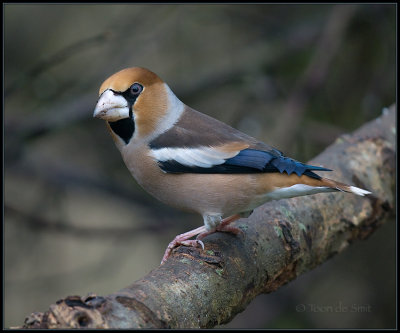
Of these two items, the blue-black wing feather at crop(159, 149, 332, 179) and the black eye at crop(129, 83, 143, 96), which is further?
the black eye at crop(129, 83, 143, 96)

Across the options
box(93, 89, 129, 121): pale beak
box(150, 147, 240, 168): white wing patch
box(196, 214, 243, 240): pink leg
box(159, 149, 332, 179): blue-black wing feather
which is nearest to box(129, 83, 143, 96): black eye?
box(93, 89, 129, 121): pale beak

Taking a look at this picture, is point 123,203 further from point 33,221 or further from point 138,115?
point 138,115

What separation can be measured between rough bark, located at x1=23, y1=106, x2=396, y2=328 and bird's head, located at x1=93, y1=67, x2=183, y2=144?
0.92 m

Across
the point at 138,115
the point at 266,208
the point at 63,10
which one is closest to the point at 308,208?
the point at 266,208

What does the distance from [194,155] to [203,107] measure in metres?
3.68

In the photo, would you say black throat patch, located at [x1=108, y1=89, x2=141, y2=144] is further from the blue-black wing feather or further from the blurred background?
the blurred background

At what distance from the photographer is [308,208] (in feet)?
13.4

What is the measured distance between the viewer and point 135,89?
3.88 meters

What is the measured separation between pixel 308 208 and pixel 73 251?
5765 mm

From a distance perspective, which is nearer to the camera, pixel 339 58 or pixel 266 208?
pixel 266 208

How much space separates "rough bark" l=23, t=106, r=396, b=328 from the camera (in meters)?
2.44

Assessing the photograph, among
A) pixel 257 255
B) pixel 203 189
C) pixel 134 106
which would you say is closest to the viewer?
pixel 257 255

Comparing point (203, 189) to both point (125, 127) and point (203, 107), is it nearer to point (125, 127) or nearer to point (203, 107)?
point (125, 127)

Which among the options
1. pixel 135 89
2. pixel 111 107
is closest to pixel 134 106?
pixel 135 89
